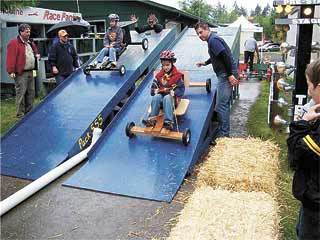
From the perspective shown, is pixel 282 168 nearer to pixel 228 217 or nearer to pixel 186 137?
pixel 186 137

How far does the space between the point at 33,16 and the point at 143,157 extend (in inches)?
309

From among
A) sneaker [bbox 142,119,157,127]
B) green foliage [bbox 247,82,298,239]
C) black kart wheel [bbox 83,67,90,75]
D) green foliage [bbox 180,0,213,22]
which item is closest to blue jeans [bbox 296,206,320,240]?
green foliage [bbox 247,82,298,239]

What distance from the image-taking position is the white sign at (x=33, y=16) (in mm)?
10680

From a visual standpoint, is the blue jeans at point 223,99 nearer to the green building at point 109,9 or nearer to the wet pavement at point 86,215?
the wet pavement at point 86,215

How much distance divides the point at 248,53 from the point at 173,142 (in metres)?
10.6

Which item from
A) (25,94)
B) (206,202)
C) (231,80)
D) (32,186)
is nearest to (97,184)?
(32,186)

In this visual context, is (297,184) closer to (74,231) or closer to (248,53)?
(74,231)

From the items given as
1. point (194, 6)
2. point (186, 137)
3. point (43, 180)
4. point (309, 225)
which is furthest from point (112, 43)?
point (194, 6)

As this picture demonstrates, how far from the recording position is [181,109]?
5.57 metres

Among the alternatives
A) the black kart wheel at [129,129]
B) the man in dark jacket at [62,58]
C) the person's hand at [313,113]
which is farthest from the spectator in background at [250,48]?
the person's hand at [313,113]

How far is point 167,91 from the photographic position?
5.45m

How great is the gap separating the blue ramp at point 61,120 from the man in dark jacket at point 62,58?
0.46 metres

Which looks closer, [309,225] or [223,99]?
[309,225]

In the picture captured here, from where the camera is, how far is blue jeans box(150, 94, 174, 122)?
526 cm
